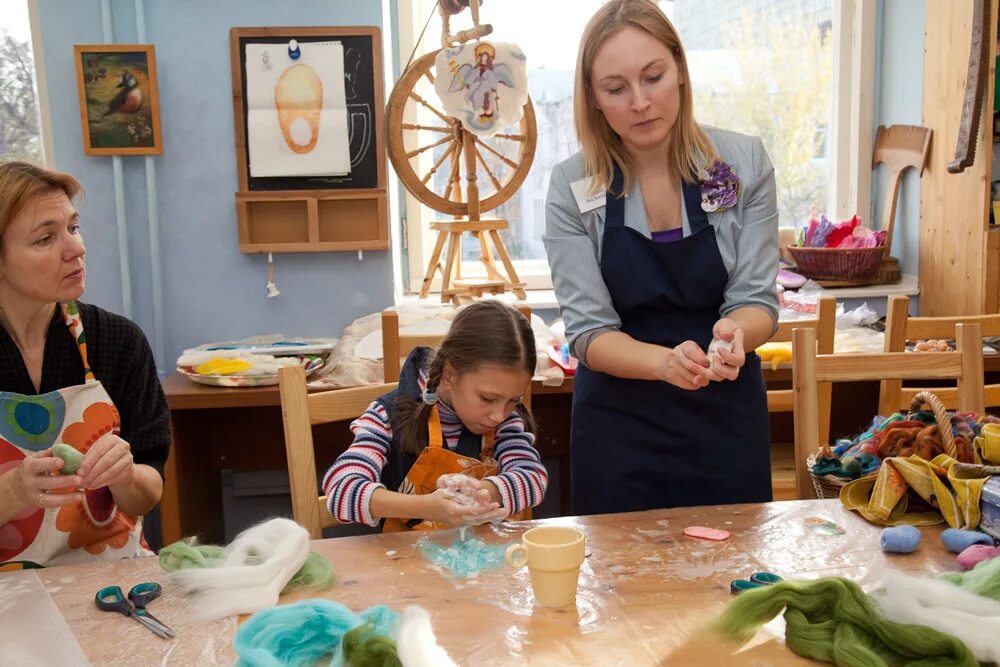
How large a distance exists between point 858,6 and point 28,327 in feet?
10.7

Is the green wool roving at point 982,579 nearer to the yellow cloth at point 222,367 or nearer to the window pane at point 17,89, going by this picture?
the yellow cloth at point 222,367

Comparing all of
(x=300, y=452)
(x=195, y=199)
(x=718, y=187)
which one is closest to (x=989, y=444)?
(x=718, y=187)

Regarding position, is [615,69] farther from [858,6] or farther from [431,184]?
[858,6]

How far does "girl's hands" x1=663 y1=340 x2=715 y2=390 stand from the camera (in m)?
1.41

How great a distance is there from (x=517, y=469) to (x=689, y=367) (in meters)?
0.36

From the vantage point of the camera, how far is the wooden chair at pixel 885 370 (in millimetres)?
1649

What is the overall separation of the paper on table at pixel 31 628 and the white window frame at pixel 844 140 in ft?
7.85

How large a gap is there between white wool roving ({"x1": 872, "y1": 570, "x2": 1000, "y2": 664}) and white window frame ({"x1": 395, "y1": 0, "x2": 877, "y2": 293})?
265cm

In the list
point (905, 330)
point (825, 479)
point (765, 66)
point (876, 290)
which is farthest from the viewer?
point (765, 66)

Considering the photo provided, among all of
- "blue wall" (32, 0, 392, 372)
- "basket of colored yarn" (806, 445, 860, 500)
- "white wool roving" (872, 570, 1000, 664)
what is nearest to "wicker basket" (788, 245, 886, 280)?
"blue wall" (32, 0, 392, 372)

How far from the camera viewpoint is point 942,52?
3172mm

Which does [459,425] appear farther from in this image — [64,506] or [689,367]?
[64,506]

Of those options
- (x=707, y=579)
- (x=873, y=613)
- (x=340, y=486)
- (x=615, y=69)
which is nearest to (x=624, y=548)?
(x=707, y=579)

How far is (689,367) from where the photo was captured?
1.41m
